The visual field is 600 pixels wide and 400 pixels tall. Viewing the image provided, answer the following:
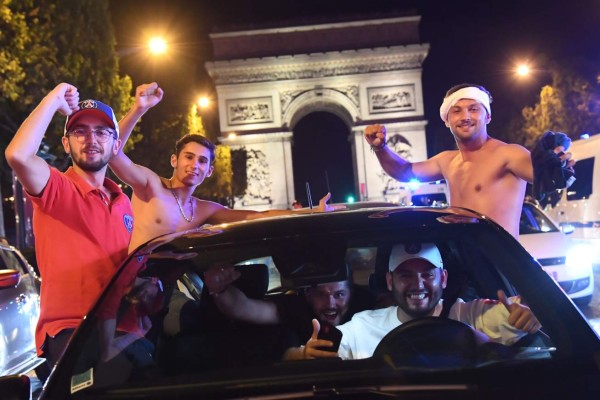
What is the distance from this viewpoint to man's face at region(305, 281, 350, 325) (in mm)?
2525

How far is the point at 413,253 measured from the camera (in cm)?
248

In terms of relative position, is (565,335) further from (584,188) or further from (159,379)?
(584,188)

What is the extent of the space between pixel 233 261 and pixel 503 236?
110cm

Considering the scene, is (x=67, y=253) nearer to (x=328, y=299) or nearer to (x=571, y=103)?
(x=328, y=299)

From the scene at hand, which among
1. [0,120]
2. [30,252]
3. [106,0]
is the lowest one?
[30,252]

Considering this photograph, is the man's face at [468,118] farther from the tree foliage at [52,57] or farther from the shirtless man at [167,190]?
the tree foliage at [52,57]

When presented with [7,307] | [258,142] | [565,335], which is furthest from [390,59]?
[565,335]

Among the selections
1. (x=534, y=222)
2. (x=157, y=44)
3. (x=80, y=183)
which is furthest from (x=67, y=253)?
(x=157, y=44)

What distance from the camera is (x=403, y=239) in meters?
2.39

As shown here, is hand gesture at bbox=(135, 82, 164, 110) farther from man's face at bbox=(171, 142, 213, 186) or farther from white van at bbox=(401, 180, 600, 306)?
white van at bbox=(401, 180, 600, 306)

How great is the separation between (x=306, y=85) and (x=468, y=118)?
3897 centimetres

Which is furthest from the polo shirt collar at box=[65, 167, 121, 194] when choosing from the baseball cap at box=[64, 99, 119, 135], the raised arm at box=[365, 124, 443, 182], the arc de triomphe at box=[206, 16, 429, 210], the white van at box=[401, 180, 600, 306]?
the arc de triomphe at box=[206, 16, 429, 210]

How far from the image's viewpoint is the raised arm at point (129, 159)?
3.83 m

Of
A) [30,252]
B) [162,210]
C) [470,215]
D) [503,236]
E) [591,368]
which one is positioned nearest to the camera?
[591,368]
